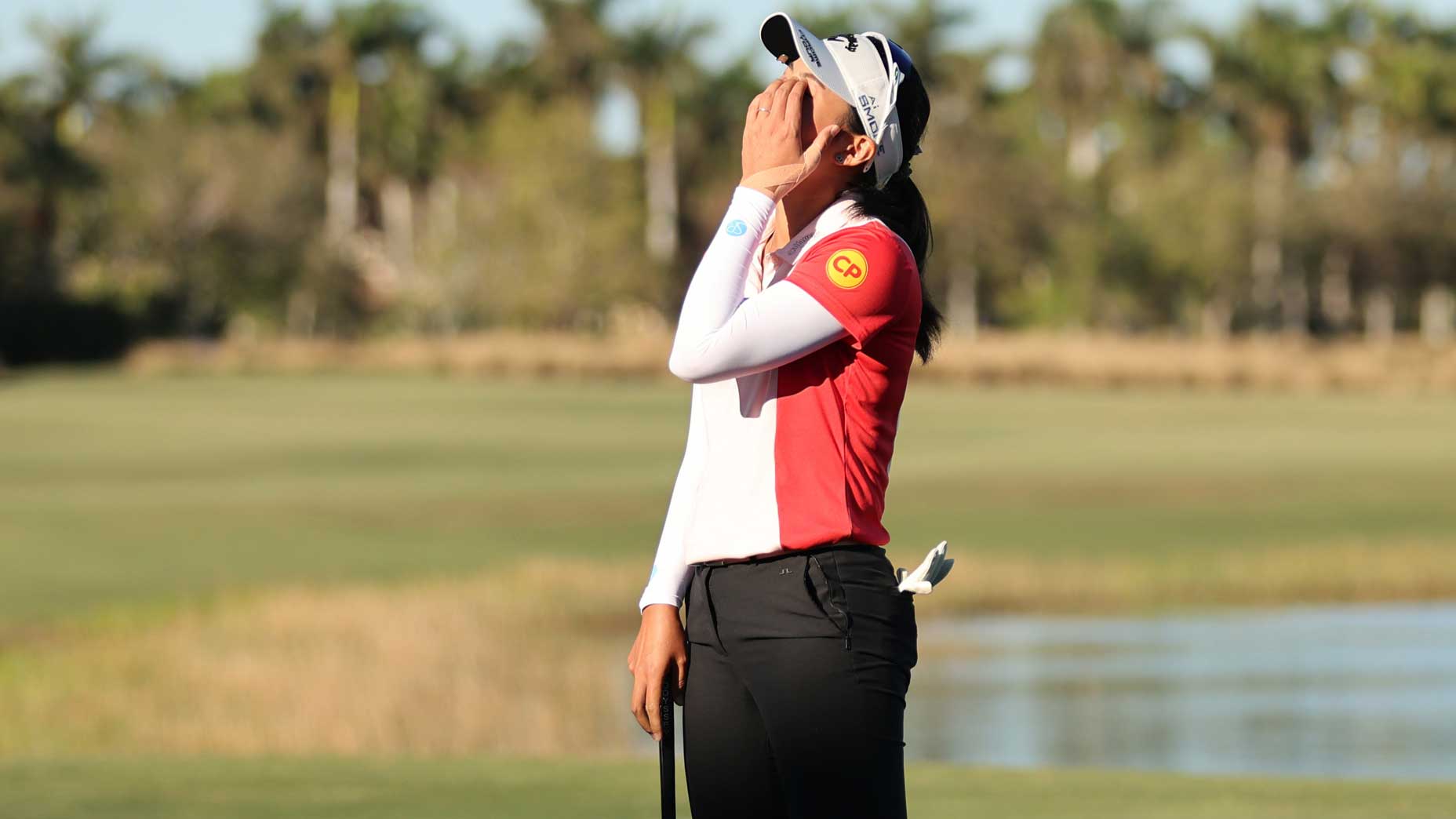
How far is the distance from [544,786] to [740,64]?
258 feet

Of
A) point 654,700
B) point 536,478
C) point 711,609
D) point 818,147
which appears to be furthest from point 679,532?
point 536,478

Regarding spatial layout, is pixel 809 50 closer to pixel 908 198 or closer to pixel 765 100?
pixel 765 100

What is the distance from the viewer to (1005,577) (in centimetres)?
2314

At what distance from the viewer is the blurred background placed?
14164 mm

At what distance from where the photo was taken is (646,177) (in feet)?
274

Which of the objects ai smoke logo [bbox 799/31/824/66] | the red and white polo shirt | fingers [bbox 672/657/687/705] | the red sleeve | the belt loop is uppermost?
ai smoke logo [bbox 799/31/824/66]

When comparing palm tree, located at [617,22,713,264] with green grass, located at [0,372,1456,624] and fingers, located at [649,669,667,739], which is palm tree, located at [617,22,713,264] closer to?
green grass, located at [0,372,1456,624]

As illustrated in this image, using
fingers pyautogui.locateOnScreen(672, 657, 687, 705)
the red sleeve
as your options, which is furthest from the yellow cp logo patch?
fingers pyautogui.locateOnScreen(672, 657, 687, 705)

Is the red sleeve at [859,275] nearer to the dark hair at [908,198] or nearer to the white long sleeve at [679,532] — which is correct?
the dark hair at [908,198]

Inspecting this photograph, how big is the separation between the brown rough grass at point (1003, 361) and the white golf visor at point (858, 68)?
57.8 metres

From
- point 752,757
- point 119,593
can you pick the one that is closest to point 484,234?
point 119,593

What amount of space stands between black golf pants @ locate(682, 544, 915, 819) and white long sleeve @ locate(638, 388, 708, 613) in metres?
0.04

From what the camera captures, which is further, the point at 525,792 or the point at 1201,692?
the point at 1201,692

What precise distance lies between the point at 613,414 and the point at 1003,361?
17.6 meters
